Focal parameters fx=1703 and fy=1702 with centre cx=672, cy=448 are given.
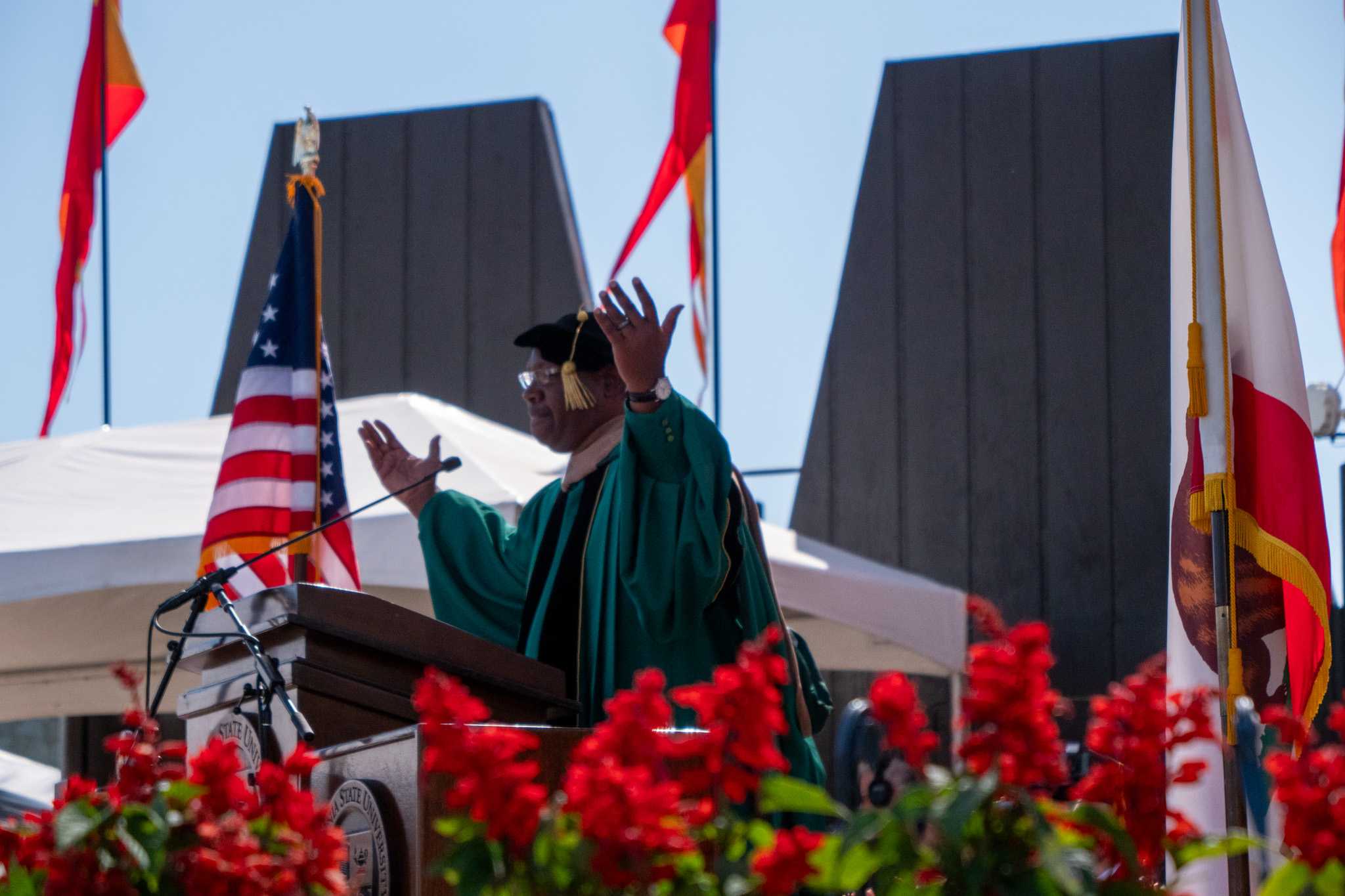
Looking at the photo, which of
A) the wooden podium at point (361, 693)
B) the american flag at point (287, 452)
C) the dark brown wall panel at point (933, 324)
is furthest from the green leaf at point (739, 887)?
the dark brown wall panel at point (933, 324)

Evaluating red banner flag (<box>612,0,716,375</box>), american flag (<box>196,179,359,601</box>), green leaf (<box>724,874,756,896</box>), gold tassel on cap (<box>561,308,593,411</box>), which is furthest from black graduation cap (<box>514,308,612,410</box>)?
red banner flag (<box>612,0,716,375</box>)

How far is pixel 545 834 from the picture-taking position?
1.17m

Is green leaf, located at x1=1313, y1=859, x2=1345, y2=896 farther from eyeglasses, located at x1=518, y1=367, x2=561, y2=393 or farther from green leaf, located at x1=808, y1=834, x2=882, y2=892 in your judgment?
eyeglasses, located at x1=518, y1=367, x2=561, y2=393

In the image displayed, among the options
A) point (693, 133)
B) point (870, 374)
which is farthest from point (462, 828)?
point (870, 374)

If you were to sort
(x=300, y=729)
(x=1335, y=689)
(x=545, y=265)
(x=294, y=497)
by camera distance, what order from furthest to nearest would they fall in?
(x=545, y=265) < (x=1335, y=689) < (x=294, y=497) < (x=300, y=729)

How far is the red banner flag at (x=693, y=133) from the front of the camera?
6984 mm

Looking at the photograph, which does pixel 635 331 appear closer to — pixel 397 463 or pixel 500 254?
pixel 397 463

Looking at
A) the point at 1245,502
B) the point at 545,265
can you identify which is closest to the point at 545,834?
the point at 1245,502

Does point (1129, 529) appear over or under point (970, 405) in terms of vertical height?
under

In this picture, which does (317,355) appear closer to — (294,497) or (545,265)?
(294,497)

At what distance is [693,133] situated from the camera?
7184mm

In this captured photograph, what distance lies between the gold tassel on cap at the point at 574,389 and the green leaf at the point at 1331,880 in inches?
95.0

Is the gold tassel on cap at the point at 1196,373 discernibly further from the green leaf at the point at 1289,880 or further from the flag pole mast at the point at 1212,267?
the green leaf at the point at 1289,880

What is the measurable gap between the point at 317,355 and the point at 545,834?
3852mm
